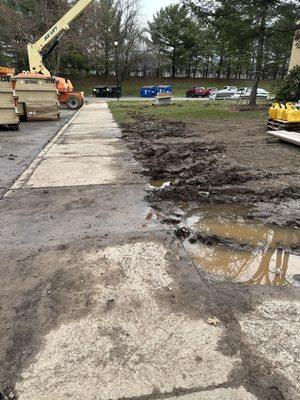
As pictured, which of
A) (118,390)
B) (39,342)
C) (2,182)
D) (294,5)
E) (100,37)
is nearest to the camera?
(118,390)

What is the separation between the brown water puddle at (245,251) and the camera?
126 inches

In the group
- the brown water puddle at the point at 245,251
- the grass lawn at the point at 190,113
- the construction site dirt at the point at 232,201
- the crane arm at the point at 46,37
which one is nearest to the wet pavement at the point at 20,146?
the construction site dirt at the point at 232,201

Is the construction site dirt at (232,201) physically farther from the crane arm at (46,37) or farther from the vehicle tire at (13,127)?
the crane arm at (46,37)

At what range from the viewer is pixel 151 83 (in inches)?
2365

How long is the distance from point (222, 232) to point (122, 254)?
1.32m

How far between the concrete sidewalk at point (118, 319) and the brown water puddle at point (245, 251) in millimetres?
277

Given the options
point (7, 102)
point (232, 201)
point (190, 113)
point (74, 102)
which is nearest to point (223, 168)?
point (232, 201)

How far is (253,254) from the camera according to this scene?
3.59 metres

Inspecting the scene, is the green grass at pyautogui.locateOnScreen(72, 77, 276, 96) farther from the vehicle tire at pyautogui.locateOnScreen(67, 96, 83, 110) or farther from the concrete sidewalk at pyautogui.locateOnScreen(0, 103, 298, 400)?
the concrete sidewalk at pyautogui.locateOnScreen(0, 103, 298, 400)

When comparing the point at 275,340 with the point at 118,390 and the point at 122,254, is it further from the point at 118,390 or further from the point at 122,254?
the point at 122,254

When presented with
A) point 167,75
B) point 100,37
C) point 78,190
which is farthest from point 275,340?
point 167,75

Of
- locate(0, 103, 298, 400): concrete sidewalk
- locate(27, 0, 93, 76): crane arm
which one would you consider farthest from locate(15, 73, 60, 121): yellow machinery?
locate(0, 103, 298, 400): concrete sidewalk

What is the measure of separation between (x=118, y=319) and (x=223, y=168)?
482 centimetres

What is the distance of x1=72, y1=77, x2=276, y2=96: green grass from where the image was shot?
5350cm
